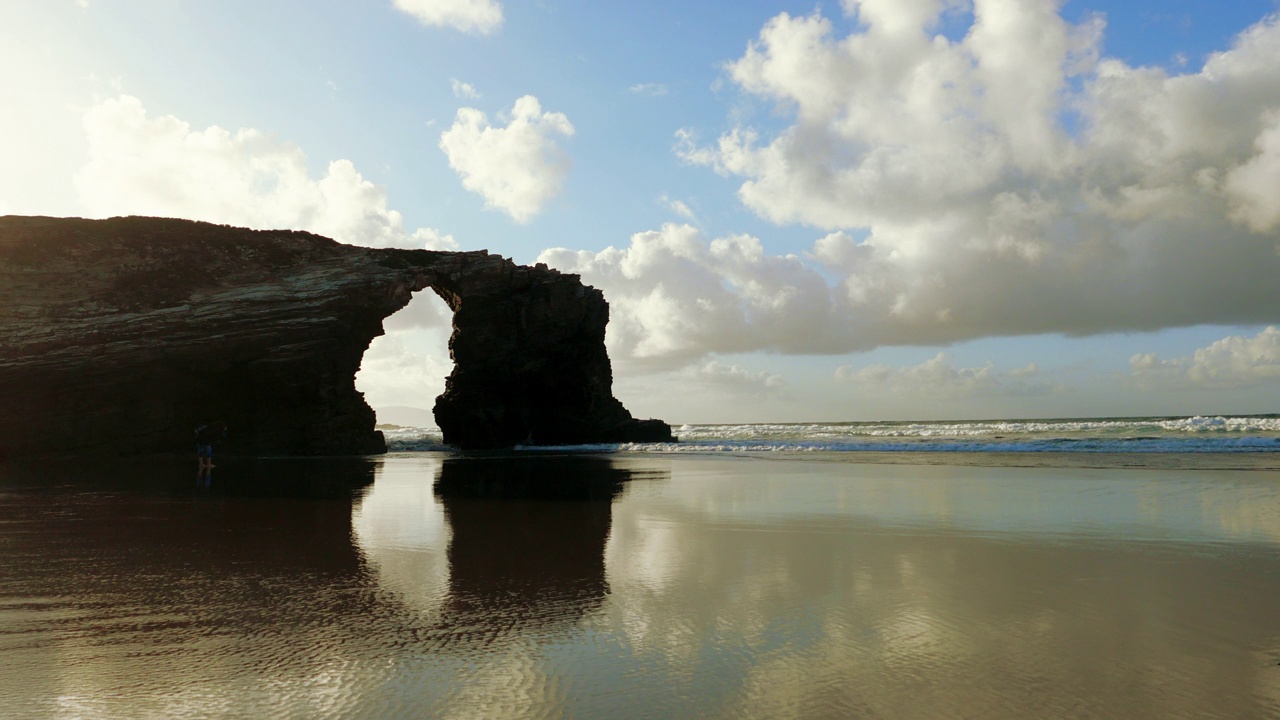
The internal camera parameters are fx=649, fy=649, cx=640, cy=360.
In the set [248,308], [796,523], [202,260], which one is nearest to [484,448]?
[248,308]

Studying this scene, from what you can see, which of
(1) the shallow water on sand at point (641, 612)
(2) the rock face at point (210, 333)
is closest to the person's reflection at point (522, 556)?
(1) the shallow water on sand at point (641, 612)

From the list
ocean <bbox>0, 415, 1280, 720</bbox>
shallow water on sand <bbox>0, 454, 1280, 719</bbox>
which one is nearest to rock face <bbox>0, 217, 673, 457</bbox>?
Result: ocean <bbox>0, 415, 1280, 720</bbox>

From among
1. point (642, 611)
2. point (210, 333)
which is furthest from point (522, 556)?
point (210, 333)

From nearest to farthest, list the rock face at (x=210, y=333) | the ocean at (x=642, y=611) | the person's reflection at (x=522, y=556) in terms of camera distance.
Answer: the ocean at (x=642, y=611) < the person's reflection at (x=522, y=556) < the rock face at (x=210, y=333)

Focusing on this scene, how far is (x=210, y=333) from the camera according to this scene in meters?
31.6

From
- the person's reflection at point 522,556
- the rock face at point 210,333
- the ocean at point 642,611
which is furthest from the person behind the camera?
the rock face at point 210,333

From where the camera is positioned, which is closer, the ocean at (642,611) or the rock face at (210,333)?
the ocean at (642,611)

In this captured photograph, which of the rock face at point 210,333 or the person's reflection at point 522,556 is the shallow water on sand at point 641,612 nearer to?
the person's reflection at point 522,556

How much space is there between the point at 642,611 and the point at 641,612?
2 cm

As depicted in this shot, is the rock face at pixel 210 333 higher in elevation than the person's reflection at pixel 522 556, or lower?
higher

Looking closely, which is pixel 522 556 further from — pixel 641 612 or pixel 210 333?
pixel 210 333

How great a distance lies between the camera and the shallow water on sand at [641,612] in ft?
10.4

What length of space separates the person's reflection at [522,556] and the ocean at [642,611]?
0.05m

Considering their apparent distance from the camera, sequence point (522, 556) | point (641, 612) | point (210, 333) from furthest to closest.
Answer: point (210, 333)
point (522, 556)
point (641, 612)
